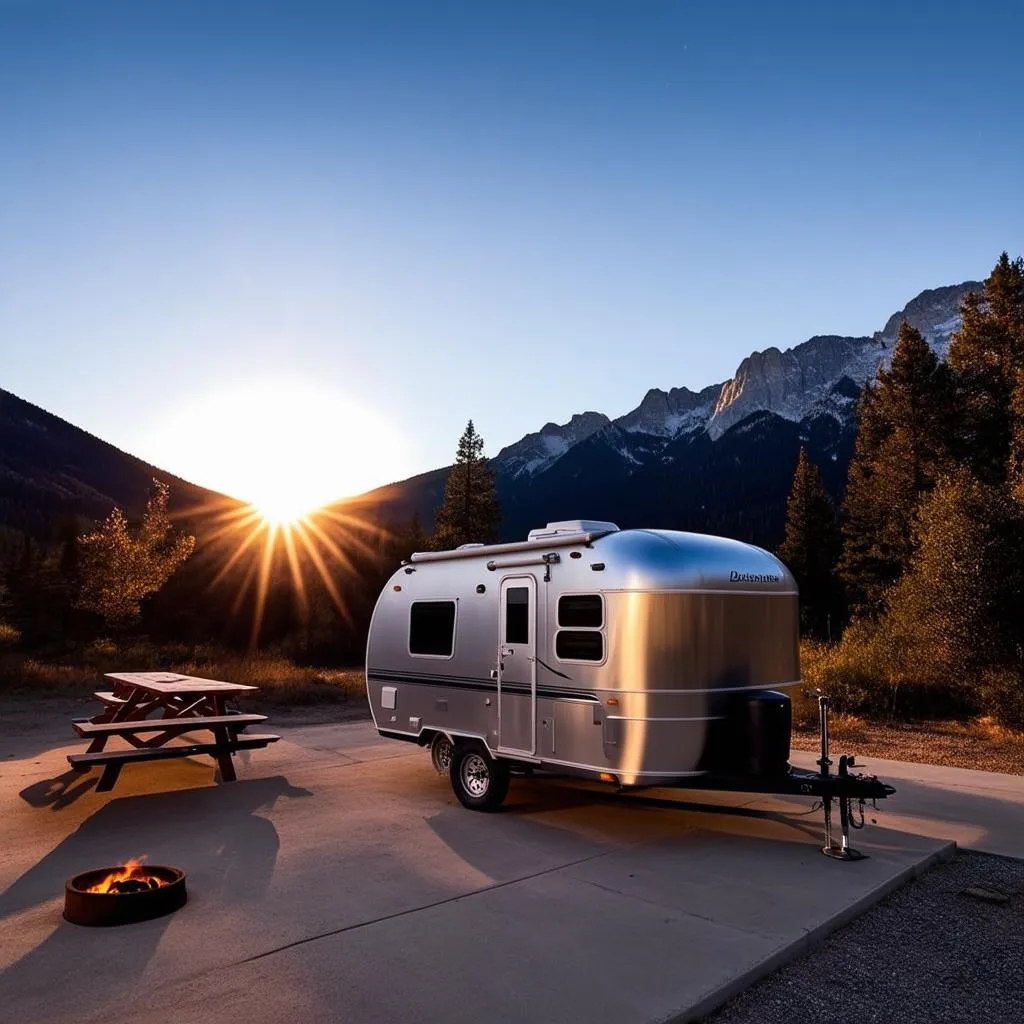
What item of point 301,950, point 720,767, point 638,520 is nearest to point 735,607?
point 720,767

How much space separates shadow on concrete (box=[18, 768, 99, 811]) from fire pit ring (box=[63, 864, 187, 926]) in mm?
3255

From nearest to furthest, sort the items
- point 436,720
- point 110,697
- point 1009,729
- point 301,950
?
1. point 301,950
2. point 436,720
3. point 110,697
4. point 1009,729

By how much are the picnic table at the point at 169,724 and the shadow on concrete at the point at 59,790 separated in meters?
0.33

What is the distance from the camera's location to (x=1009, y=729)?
1380 cm

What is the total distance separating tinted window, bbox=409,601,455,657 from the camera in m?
9.23

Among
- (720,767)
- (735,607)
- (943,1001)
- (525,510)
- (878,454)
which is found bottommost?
(943,1001)

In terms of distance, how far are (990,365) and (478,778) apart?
115 feet

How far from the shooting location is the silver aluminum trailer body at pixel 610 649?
7117 mm

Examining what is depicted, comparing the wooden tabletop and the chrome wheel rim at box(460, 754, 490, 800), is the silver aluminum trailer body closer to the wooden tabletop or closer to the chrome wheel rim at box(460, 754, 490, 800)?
the chrome wheel rim at box(460, 754, 490, 800)

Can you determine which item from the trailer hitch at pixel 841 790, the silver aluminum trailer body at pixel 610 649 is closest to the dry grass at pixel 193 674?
the silver aluminum trailer body at pixel 610 649

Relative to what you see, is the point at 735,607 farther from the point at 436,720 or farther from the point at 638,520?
the point at 638,520

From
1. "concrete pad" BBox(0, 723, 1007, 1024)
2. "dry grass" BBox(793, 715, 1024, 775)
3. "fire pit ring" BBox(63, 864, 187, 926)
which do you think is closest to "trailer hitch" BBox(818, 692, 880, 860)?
"concrete pad" BBox(0, 723, 1007, 1024)

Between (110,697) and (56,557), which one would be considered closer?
(110,697)

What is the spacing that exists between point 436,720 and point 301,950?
4317mm
